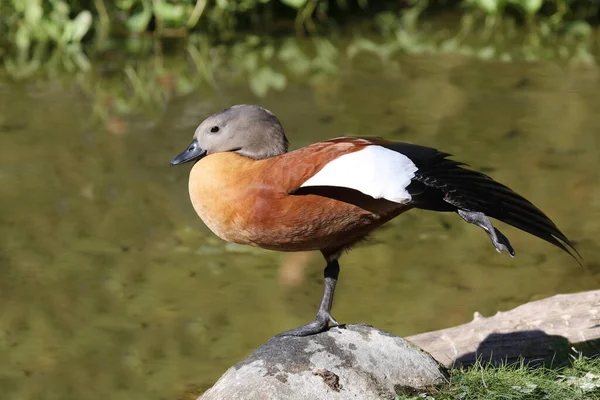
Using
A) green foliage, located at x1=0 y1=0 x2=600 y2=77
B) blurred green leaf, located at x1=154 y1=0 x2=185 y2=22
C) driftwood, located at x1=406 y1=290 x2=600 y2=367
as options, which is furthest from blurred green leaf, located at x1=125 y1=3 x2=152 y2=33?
driftwood, located at x1=406 y1=290 x2=600 y2=367

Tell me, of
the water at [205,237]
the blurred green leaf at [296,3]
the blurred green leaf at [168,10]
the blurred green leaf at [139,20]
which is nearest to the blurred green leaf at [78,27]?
the blurred green leaf at [139,20]

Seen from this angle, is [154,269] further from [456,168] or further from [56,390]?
[456,168]

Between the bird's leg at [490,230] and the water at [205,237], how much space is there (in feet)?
5.49

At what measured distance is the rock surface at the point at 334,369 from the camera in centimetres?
335

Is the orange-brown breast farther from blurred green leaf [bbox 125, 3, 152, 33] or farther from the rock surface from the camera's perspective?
blurred green leaf [bbox 125, 3, 152, 33]

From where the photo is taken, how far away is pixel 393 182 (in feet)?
9.91

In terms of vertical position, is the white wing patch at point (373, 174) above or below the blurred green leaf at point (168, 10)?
above

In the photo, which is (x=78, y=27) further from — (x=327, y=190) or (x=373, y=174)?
(x=373, y=174)

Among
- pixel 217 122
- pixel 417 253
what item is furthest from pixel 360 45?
pixel 217 122

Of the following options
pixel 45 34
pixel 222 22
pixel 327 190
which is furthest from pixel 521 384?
pixel 222 22

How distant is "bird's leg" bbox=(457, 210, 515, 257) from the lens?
120 inches

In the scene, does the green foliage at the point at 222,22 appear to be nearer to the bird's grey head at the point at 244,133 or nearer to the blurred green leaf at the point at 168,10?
the blurred green leaf at the point at 168,10

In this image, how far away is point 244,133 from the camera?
3.37 meters

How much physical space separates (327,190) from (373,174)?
22 cm
